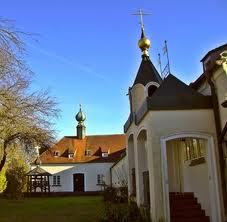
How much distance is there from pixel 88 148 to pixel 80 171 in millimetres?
4123

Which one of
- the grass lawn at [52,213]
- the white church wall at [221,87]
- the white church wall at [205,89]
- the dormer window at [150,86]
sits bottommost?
the grass lawn at [52,213]

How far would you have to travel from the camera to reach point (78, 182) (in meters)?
57.9

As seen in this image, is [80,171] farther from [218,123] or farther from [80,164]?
[218,123]

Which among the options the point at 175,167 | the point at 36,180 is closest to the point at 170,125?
the point at 175,167

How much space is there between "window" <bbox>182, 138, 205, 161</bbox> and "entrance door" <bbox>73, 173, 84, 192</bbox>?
4302cm

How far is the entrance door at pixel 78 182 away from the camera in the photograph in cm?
5761

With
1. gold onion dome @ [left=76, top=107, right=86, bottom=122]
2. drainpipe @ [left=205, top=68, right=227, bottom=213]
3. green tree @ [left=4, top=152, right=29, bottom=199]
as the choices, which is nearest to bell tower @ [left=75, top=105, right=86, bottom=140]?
gold onion dome @ [left=76, top=107, right=86, bottom=122]

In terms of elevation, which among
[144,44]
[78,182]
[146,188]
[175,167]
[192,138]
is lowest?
[146,188]

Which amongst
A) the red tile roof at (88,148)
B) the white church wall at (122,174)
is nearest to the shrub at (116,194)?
the white church wall at (122,174)

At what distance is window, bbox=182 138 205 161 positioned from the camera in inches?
565

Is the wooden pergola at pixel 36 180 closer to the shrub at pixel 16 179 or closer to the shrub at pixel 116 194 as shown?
the shrub at pixel 16 179

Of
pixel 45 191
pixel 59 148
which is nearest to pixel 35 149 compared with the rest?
pixel 45 191

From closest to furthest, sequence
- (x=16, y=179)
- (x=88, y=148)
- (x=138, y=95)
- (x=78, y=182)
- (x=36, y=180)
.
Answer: (x=138, y=95) < (x=16, y=179) < (x=36, y=180) < (x=78, y=182) < (x=88, y=148)

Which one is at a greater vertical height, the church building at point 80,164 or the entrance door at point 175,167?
the church building at point 80,164
